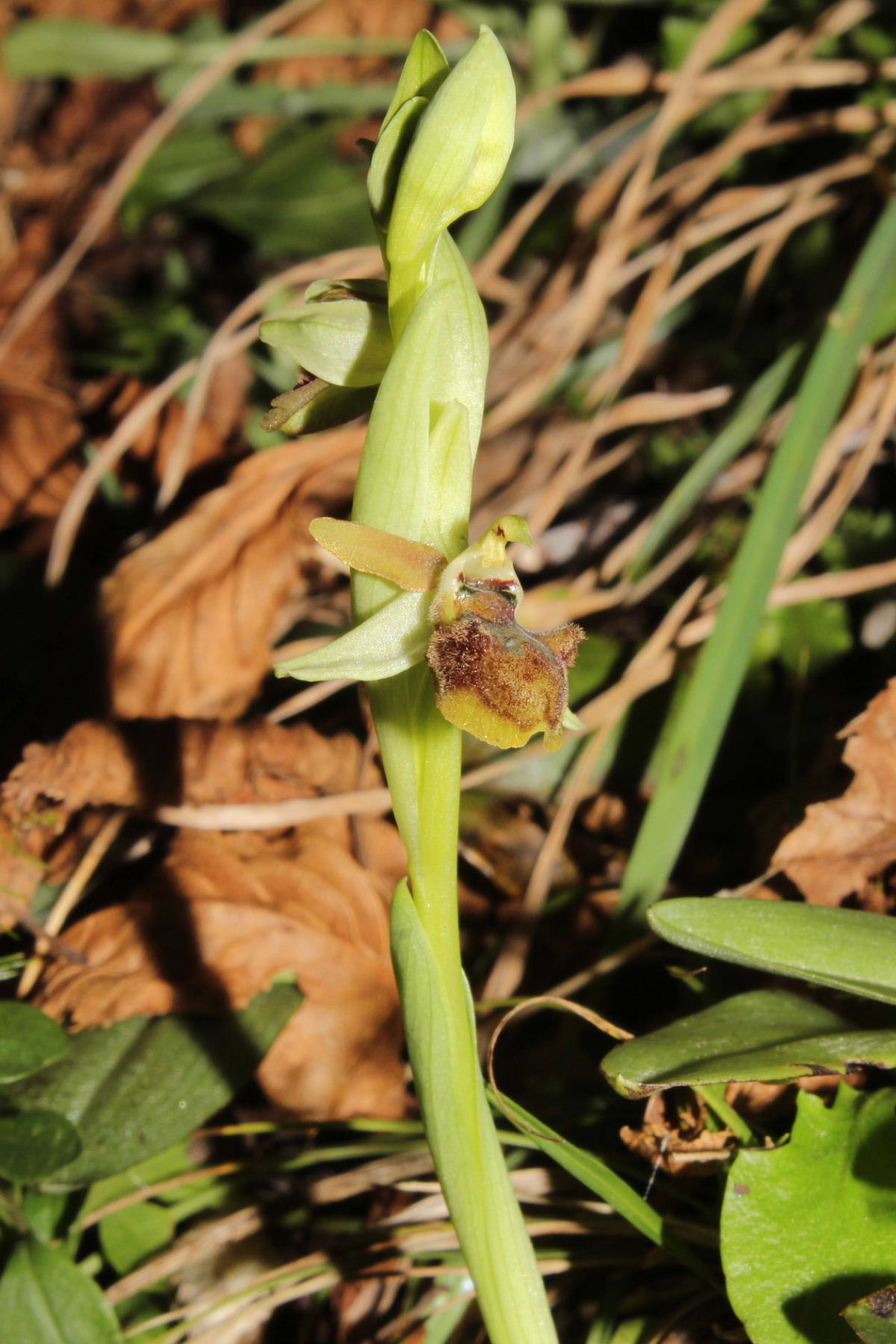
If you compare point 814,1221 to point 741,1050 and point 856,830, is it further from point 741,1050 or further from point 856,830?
point 856,830

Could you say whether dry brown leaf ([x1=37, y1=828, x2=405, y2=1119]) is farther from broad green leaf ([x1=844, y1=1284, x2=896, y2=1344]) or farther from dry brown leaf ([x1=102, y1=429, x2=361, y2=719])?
broad green leaf ([x1=844, y1=1284, x2=896, y2=1344])

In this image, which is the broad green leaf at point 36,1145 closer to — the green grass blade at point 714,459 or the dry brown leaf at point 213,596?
the dry brown leaf at point 213,596

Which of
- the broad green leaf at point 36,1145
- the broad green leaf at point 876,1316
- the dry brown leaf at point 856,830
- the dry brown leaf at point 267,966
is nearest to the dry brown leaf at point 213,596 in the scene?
the dry brown leaf at point 267,966

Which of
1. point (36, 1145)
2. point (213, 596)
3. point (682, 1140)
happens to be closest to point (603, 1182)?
point (682, 1140)

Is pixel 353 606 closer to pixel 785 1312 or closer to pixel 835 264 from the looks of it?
pixel 785 1312

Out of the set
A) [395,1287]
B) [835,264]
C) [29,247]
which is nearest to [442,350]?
[395,1287]
